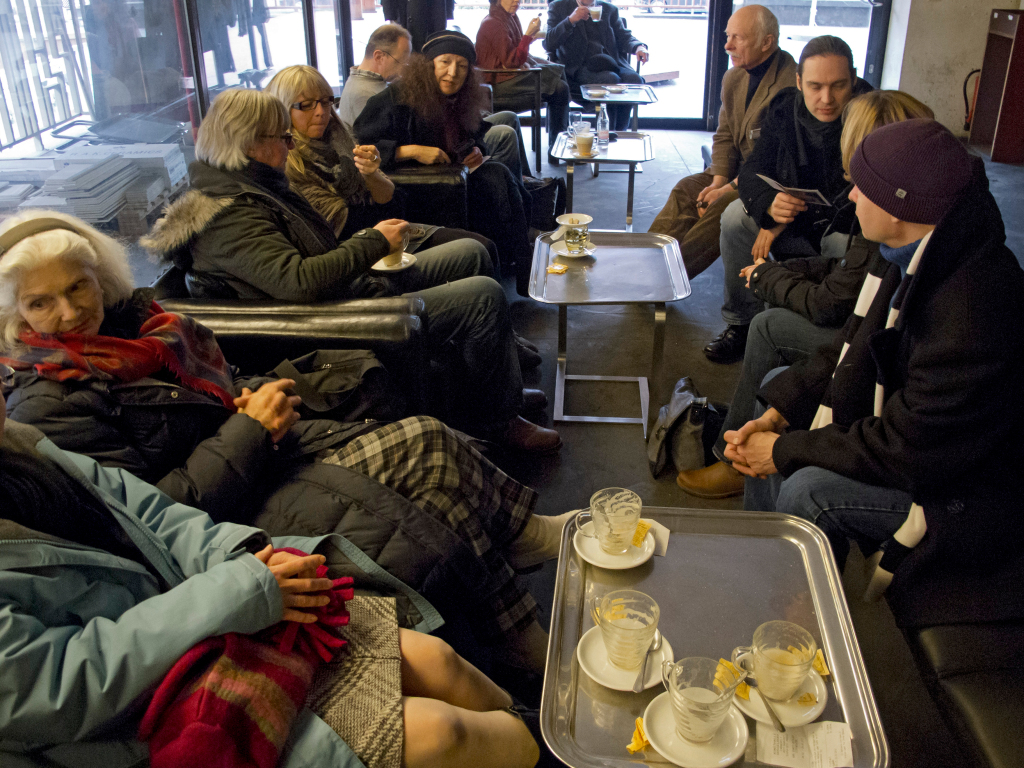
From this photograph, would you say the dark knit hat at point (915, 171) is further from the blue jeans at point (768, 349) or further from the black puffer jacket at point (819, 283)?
the blue jeans at point (768, 349)

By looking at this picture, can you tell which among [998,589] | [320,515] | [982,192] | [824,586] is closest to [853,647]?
[824,586]

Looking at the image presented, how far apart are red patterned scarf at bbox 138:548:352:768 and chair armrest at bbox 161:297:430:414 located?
1015 millimetres

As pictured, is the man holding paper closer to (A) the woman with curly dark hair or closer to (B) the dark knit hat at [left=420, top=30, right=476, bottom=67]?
(A) the woman with curly dark hair

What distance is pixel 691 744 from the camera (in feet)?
3.66

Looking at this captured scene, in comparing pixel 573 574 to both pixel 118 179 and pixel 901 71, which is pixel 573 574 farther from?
pixel 901 71

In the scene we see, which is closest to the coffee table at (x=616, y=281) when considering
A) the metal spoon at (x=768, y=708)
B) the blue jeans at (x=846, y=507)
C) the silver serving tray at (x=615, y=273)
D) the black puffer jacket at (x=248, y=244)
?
the silver serving tray at (x=615, y=273)

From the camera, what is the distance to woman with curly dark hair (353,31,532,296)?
367cm

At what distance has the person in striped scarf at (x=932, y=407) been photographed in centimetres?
143

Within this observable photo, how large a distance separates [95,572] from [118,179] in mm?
1914

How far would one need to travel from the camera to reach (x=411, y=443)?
Answer: 1775 millimetres

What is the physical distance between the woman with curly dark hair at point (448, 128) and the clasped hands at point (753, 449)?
7.44 ft

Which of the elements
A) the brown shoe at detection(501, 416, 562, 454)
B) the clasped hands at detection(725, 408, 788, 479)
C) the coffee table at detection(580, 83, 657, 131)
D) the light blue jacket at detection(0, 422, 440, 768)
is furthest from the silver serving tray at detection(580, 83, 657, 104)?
the light blue jacket at detection(0, 422, 440, 768)

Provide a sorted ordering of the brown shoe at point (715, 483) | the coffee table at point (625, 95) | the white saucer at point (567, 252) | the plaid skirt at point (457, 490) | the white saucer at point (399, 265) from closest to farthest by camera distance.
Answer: the plaid skirt at point (457, 490) < the brown shoe at point (715, 483) < the white saucer at point (399, 265) < the white saucer at point (567, 252) < the coffee table at point (625, 95)

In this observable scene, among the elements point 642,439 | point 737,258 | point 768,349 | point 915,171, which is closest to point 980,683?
point 915,171
